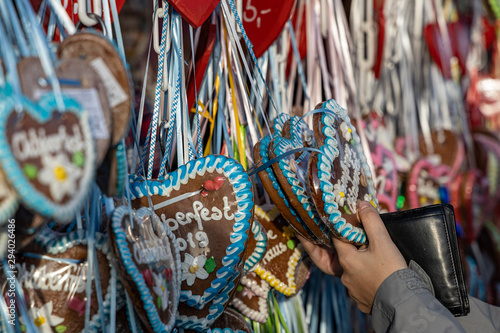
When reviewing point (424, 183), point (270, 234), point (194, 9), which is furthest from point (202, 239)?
point (424, 183)

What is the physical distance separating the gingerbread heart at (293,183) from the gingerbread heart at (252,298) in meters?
0.17

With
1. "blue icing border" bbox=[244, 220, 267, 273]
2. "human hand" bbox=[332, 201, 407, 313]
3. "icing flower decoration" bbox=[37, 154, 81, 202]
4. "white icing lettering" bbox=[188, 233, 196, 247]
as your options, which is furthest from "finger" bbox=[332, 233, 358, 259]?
"icing flower decoration" bbox=[37, 154, 81, 202]

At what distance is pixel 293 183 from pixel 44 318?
362 millimetres

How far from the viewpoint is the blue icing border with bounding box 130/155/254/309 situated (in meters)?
0.62

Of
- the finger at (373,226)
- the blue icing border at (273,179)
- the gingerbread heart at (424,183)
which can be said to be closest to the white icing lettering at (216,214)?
the blue icing border at (273,179)

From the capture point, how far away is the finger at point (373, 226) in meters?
0.69

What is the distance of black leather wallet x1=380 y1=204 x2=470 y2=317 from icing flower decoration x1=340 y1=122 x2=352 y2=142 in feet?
0.51

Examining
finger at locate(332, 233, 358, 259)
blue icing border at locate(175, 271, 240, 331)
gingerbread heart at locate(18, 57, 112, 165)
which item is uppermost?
gingerbread heart at locate(18, 57, 112, 165)

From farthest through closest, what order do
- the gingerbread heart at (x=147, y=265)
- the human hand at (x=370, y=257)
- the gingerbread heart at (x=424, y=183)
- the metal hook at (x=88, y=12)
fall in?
the gingerbread heart at (x=424, y=183) < the human hand at (x=370, y=257) < the metal hook at (x=88, y=12) < the gingerbread heart at (x=147, y=265)

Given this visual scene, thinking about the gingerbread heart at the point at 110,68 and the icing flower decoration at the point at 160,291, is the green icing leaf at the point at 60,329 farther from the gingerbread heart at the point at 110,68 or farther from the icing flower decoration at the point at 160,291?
the gingerbread heart at the point at 110,68

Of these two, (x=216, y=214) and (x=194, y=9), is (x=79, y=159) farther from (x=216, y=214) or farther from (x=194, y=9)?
(x=194, y=9)

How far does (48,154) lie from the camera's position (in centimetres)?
36

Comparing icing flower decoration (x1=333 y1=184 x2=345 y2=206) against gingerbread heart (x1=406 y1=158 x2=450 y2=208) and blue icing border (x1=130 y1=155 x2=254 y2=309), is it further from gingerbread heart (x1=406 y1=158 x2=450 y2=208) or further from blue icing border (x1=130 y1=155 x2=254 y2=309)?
gingerbread heart (x1=406 y1=158 x2=450 y2=208)

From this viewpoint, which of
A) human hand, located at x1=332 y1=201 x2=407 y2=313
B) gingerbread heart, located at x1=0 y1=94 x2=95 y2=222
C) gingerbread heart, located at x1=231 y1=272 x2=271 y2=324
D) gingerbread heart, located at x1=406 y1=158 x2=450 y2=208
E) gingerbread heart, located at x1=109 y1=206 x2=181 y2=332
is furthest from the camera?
gingerbread heart, located at x1=406 y1=158 x2=450 y2=208
